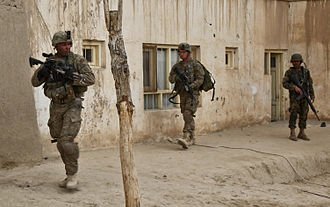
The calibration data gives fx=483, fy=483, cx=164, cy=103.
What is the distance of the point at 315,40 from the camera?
14.1 m

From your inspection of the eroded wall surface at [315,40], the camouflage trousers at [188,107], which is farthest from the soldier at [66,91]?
the eroded wall surface at [315,40]

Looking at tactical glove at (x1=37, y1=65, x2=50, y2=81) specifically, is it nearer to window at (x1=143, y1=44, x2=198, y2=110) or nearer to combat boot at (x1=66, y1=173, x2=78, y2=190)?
combat boot at (x1=66, y1=173, x2=78, y2=190)

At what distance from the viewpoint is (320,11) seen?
1404 centimetres

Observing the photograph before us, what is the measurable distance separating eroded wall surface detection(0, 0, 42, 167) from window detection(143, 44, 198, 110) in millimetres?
3208

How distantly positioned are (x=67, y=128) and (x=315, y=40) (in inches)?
397

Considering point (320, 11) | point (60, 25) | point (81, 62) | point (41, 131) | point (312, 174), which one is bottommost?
point (312, 174)

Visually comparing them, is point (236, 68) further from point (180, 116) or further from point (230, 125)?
point (180, 116)

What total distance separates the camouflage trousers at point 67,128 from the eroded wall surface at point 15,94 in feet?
4.85

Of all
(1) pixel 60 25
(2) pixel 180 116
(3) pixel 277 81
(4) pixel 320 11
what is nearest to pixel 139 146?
(2) pixel 180 116

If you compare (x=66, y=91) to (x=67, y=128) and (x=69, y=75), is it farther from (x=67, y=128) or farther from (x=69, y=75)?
(x=67, y=128)

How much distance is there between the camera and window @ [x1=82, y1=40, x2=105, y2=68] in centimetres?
934

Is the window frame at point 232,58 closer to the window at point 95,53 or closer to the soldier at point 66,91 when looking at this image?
the window at point 95,53

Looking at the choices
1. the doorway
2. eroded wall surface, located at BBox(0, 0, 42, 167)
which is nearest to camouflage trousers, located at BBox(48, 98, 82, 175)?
eroded wall surface, located at BBox(0, 0, 42, 167)

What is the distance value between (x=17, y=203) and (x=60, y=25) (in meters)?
4.03
